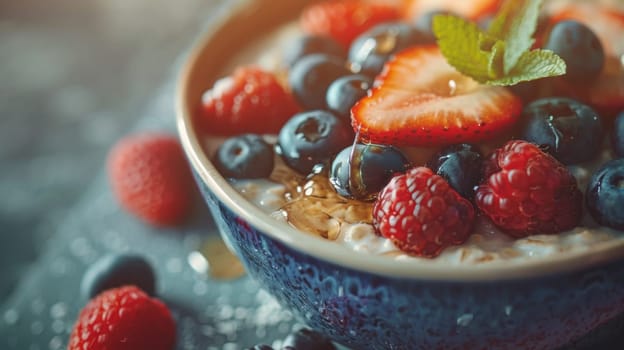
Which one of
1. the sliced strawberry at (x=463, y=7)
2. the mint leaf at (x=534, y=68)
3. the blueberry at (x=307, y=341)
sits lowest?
the blueberry at (x=307, y=341)

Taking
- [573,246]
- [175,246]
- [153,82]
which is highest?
[573,246]

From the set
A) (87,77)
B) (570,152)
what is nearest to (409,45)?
(570,152)

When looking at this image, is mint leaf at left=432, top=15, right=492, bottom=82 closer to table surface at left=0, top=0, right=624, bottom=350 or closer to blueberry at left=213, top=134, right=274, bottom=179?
blueberry at left=213, top=134, right=274, bottom=179

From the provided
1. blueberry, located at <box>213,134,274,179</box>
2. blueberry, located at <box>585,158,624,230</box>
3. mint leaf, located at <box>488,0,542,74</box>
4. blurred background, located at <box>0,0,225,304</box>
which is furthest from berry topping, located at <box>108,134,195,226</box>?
blueberry, located at <box>585,158,624,230</box>

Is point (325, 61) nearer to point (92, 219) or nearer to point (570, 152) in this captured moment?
point (570, 152)

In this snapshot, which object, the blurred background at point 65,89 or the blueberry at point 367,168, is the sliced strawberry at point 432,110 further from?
the blurred background at point 65,89

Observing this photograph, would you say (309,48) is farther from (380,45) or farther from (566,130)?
(566,130)

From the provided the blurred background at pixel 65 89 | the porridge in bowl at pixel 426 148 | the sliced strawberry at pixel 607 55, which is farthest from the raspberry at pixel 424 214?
the blurred background at pixel 65 89
